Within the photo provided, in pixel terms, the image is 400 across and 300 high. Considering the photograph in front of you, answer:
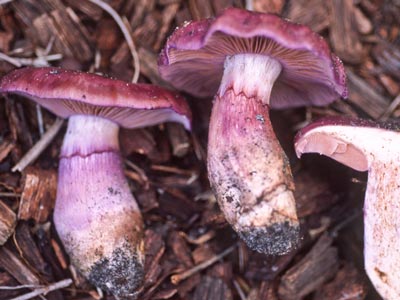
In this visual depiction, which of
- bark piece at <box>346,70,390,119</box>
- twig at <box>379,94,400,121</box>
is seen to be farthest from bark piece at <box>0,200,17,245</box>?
twig at <box>379,94,400,121</box>

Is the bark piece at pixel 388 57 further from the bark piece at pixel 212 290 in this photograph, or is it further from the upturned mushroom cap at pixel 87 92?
the bark piece at pixel 212 290

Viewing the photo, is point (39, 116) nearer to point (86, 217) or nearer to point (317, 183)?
point (86, 217)

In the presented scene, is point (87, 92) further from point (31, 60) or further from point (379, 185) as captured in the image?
point (379, 185)

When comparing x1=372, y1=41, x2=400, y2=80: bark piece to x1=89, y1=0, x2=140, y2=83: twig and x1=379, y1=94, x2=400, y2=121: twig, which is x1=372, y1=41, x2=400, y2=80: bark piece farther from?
x1=89, y1=0, x2=140, y2=83: twig

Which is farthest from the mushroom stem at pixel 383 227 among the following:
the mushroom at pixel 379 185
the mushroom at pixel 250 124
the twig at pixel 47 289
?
the twig at pixel 47 289

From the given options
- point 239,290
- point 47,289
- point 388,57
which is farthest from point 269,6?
point 47,289

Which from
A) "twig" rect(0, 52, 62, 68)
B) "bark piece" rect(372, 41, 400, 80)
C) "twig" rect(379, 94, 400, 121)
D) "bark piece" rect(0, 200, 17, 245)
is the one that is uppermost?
"bark piece" rect(372, 41, 400, 80)

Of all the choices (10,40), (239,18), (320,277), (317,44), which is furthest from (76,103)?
(320,277)
